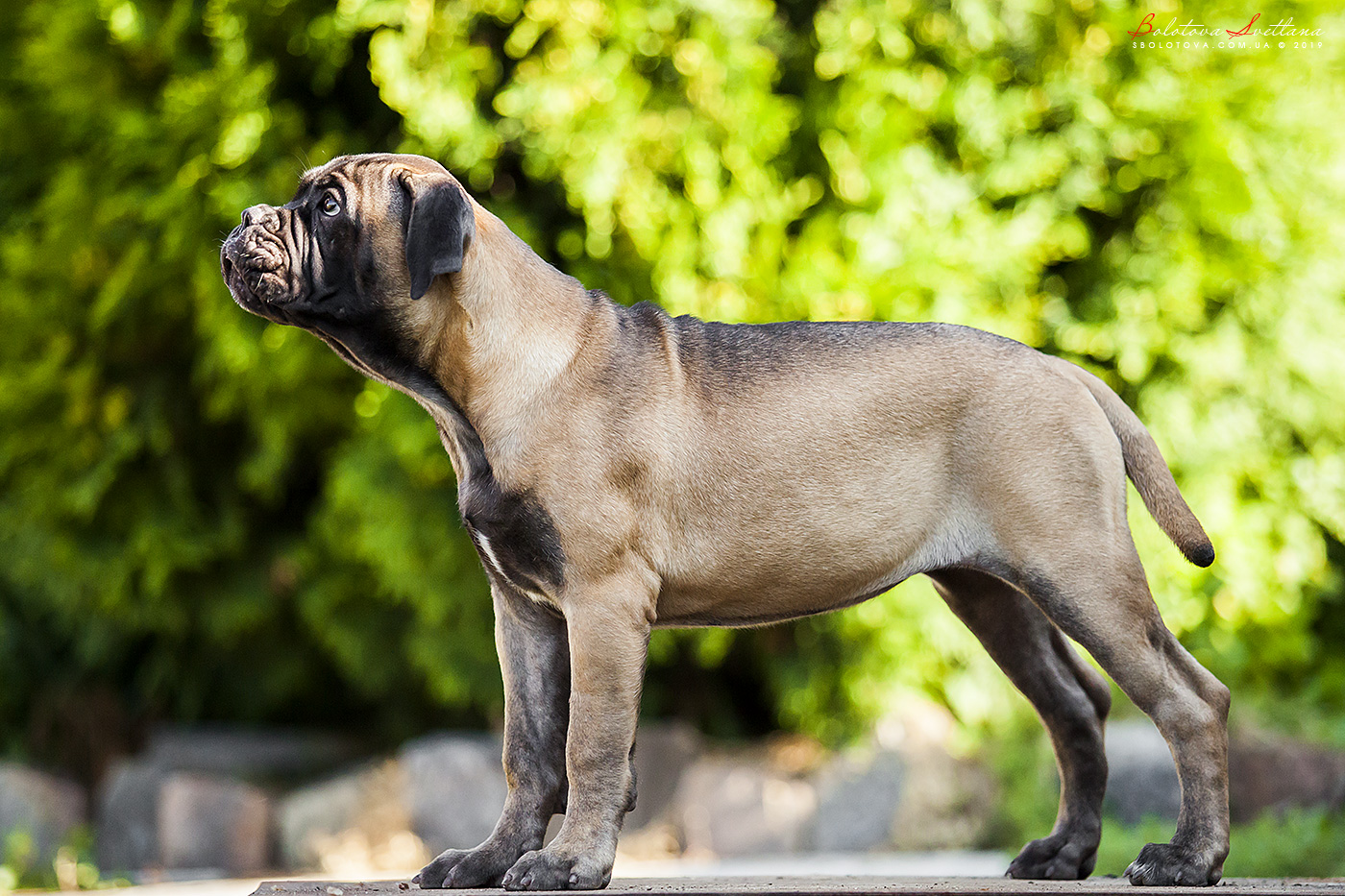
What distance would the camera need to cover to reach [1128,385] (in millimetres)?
7977

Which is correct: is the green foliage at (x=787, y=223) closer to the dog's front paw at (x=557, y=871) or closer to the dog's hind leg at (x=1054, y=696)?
the dog's hind leg at (x=1054, y=696)

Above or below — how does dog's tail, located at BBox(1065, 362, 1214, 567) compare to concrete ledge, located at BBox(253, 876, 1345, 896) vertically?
above

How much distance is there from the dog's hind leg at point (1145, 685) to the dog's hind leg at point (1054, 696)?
0.42 meters

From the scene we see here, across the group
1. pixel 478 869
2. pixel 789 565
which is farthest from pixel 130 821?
pixel 789 565

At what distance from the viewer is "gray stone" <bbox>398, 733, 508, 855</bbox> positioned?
805 cm

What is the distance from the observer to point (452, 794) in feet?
26.5

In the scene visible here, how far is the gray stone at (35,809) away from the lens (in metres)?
9.37

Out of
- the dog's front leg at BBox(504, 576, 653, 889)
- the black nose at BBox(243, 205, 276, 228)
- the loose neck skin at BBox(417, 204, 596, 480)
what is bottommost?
the dog's front leg at BBox(504, 576, 653, 889)

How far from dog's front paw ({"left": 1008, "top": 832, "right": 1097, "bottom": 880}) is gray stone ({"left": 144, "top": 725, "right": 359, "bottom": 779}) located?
24.6ft

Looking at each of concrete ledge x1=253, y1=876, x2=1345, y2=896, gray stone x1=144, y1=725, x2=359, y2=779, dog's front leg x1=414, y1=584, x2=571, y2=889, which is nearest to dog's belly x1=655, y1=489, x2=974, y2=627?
dog's front leg x1=414, y1=584, x2=571, y2=889

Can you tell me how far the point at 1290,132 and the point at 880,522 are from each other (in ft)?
19.6

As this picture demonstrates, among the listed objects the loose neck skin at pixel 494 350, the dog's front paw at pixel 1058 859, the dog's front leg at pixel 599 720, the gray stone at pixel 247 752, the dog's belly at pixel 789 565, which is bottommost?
the gray stone at pixel 247 752

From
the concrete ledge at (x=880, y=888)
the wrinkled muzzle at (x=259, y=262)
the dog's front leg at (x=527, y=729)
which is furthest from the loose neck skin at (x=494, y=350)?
the concrete ledge at (x=880, y=888)

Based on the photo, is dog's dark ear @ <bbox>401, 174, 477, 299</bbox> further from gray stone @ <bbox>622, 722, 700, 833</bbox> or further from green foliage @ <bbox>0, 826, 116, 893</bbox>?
green foliage @ <bbox>0, 826, 116, 893</bbox>
